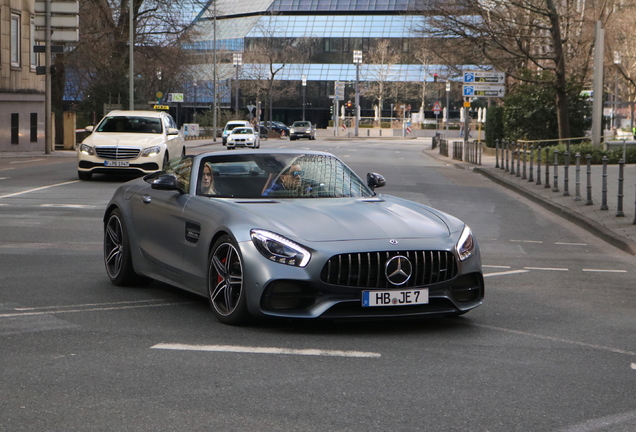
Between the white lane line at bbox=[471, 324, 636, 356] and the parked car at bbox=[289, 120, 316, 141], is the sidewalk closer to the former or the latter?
the white lane line at bbox=[471, 324, 636, 356]

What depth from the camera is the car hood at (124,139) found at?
2441cm

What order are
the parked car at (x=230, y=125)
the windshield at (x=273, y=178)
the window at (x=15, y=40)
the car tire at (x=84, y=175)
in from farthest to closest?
the parked car at (x=230, y=125) < the window at (x=15, y=40) < the car tire at (x=84, y=175) < the windshield at (x=273, y=178)

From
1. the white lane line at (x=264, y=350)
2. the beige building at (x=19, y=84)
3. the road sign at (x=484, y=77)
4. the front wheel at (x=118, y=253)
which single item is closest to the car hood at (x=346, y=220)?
the white lane line at (x=264, y=350)

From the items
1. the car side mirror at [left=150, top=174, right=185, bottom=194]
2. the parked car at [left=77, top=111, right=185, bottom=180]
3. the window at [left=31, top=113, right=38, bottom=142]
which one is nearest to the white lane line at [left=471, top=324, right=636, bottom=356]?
the car side mirror at [left=150, top=174, right=185, bottom=194]

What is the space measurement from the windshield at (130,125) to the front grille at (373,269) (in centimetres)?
1923

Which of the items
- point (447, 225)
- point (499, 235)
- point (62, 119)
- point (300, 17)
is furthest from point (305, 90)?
point (447, 225)

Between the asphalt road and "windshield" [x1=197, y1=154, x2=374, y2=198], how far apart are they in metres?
1.00

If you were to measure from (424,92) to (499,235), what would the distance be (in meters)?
95.3

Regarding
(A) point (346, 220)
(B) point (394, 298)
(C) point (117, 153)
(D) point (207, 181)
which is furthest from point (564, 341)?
(C) point (117, 153)

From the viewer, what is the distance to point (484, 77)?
40750 mm

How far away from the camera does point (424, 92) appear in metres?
109

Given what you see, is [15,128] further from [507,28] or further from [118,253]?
[118,253]

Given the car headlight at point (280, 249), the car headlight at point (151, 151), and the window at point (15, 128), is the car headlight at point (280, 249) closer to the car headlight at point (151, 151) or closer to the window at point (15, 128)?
the car headlight at point (151, 151)

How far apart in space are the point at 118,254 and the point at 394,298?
10.6 feet
